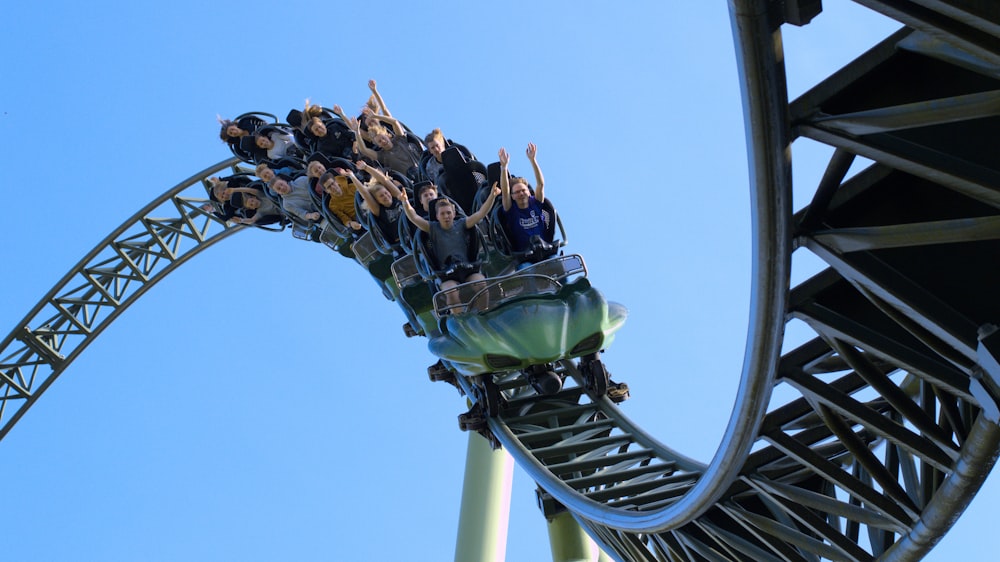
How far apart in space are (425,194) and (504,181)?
706mm

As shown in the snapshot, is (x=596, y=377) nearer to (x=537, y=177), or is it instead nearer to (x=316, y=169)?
(x=537, y=177)

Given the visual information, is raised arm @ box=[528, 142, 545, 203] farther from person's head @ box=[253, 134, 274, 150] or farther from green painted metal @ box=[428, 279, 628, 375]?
person's head @ box=[253, 134, 274, 150]

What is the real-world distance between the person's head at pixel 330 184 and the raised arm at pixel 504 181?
2448mm

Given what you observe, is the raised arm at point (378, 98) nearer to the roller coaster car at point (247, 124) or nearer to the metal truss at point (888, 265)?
the roller coaster car at point (247, 124)

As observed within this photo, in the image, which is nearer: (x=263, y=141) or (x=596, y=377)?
(x=596, y=377)

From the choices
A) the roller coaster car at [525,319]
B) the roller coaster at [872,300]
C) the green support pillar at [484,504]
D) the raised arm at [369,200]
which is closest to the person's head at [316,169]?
the raised arm at [369,200]

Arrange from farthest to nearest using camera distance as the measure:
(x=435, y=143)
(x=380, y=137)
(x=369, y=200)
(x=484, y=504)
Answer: (x=380, y=137) → (x=435, y=143) → (x=369, y=200) → (x=484, y=504)

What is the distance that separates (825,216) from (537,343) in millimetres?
3629

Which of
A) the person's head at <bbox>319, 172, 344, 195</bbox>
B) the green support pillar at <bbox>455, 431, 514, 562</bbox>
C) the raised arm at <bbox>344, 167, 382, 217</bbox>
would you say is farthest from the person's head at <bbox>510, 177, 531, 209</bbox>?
the person's head at <bbox>319, 172, 344, 195</bbox>

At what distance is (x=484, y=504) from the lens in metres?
7.54

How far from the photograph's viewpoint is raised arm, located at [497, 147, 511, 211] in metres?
7.27

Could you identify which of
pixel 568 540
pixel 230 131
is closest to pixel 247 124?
pixel 230 131

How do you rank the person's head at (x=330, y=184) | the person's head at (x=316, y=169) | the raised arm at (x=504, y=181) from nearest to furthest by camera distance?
the raised arm at (x=504, y=181) < the person's head at (x=330, y=184) < the person's head at (x=316, y=169)

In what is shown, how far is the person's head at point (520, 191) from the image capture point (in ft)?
24.1
